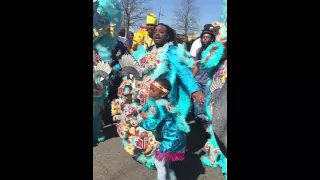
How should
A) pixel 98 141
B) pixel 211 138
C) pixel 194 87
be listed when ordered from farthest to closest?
pixel 98 141 < pixel 211 138 < pixel 194 87

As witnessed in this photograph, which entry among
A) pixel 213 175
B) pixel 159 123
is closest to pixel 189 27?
pixel 159 123

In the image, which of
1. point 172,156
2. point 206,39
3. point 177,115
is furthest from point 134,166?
point 206,39

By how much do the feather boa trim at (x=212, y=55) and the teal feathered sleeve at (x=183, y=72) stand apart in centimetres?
17

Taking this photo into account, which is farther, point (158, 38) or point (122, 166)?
point (122, 166)

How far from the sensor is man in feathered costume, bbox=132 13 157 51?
2348 mm

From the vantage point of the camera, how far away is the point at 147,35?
7.90 feet

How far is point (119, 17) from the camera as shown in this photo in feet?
8.36

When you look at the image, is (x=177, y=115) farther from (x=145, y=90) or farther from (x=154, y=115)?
(x=145, y=90)

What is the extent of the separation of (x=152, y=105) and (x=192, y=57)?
1.69 feet

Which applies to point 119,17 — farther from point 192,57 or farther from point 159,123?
point 159,123

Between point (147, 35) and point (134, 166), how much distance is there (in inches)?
44.9

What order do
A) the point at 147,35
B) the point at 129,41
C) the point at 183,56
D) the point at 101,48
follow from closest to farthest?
the point at 183,56
the point at 147,35
the point at 129,41
the point at 101,48

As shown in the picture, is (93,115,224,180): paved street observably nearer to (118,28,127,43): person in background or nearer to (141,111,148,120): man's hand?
(141,111,148,120): man's hand

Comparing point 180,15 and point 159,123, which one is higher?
point 180,15
